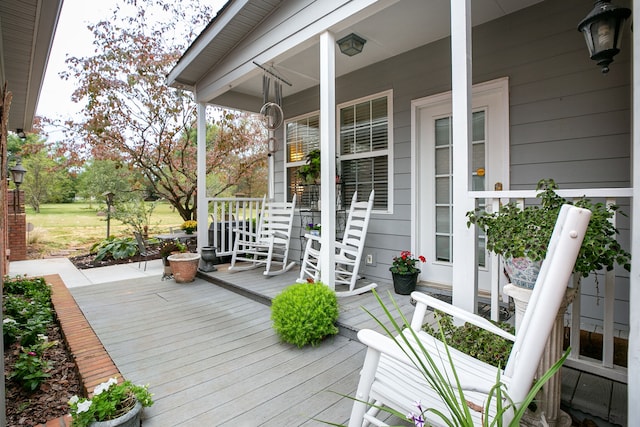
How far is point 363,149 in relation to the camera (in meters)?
3.97

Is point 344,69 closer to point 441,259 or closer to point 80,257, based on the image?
point 441,259

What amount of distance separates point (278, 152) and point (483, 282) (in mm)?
3551

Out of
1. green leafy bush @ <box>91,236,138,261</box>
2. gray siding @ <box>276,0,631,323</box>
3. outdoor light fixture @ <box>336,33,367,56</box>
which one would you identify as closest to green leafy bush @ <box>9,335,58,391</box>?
outdoor light fixture @ <box>336,33,367,56</box>

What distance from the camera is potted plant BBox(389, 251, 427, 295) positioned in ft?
10.3

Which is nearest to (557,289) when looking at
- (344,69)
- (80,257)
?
(344,69)

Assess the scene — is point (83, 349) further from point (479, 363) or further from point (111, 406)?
point (479, 363)

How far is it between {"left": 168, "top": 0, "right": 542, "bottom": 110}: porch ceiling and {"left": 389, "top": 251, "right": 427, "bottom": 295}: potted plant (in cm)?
220

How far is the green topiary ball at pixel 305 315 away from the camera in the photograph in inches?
90.8

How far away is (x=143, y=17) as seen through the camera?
6.32 meters

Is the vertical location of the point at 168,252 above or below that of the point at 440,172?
below

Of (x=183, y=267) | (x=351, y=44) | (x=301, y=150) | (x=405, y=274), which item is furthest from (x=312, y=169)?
(x=183, y=267)

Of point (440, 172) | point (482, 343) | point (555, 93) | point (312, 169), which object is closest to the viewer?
point (482, 343)

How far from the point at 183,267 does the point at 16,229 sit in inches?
179

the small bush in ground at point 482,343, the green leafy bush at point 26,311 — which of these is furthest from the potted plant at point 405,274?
the green leafy bush at point 26,311
